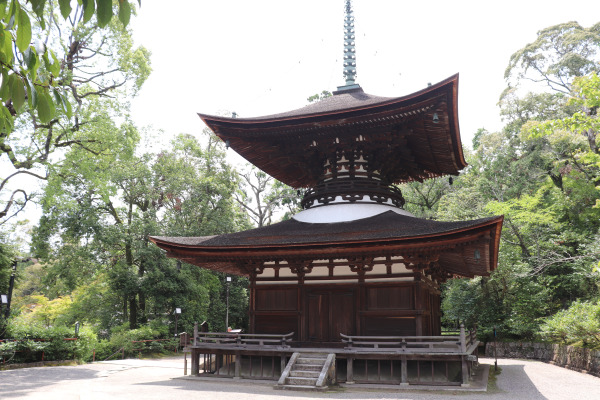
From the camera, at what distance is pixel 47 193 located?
2217cm

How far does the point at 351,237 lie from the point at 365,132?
3777 millimetres

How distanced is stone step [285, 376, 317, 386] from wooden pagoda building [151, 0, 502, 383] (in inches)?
74.0

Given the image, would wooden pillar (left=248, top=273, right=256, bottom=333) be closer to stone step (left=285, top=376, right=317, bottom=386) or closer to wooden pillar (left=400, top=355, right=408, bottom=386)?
stone step (left=285, top=376, right=317, bottom=386)

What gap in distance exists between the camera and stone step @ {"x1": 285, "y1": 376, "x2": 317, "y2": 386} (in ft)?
38.7

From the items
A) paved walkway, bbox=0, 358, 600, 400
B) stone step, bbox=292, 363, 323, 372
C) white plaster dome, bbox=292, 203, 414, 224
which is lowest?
paved walkway, bbox=0, 358, 600, 400

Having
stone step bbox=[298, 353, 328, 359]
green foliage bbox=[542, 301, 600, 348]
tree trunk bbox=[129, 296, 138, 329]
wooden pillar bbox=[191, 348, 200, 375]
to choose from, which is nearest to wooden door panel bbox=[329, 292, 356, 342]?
stone step bbox=[298, 353, 328, 359]

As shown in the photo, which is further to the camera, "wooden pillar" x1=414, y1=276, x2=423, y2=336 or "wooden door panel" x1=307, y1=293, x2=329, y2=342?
"wooden door panel" x1=307, y1=293, x2=329, y2=342

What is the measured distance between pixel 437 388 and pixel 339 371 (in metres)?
3.03

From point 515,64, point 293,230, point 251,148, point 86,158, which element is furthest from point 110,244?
point 515,64

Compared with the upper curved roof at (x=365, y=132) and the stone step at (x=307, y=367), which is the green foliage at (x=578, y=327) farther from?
the stone step at (x=307, y=367)

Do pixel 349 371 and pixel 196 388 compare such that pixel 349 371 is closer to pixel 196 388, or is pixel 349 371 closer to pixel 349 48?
pixel 196 388

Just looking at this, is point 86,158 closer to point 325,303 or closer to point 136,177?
point 136,177

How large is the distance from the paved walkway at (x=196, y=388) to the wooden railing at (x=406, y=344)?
3.67 feet

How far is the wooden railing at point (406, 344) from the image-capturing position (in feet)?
39.0
